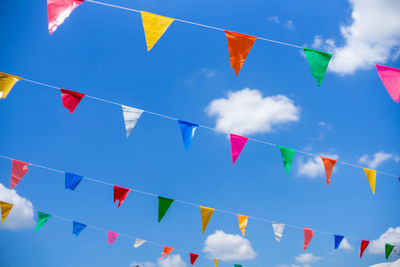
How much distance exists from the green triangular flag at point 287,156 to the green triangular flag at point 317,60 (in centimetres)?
174

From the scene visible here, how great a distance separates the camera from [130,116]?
496cm

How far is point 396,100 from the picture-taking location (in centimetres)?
411

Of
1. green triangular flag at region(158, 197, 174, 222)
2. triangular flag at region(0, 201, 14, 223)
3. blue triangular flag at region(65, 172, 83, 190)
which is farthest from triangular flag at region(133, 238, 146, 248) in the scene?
triangular flag at region(0, 201, 14, 223)

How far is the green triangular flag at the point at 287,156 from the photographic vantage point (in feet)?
18.1

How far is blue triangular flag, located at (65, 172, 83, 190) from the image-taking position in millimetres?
6285

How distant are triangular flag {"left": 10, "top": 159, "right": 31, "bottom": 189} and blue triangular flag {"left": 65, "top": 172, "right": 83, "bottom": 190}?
84 cm

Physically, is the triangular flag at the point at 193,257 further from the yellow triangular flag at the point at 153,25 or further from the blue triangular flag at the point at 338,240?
→ the yellow triangular flag at the point at 153,25

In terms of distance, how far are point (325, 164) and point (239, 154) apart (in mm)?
1864

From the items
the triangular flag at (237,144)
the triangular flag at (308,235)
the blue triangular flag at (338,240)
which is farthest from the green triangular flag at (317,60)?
the blue triangular flag at (338,240)

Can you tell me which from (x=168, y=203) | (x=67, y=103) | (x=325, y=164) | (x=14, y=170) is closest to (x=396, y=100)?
(x=325, y=164)

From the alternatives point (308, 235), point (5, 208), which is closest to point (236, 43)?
point (308, 235)

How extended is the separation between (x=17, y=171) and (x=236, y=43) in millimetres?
5197

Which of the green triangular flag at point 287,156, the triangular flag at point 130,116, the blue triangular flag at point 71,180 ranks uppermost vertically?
the triangular flag at point 130,116

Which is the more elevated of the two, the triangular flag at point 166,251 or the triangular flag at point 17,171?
the triangular flag at point 17,171
